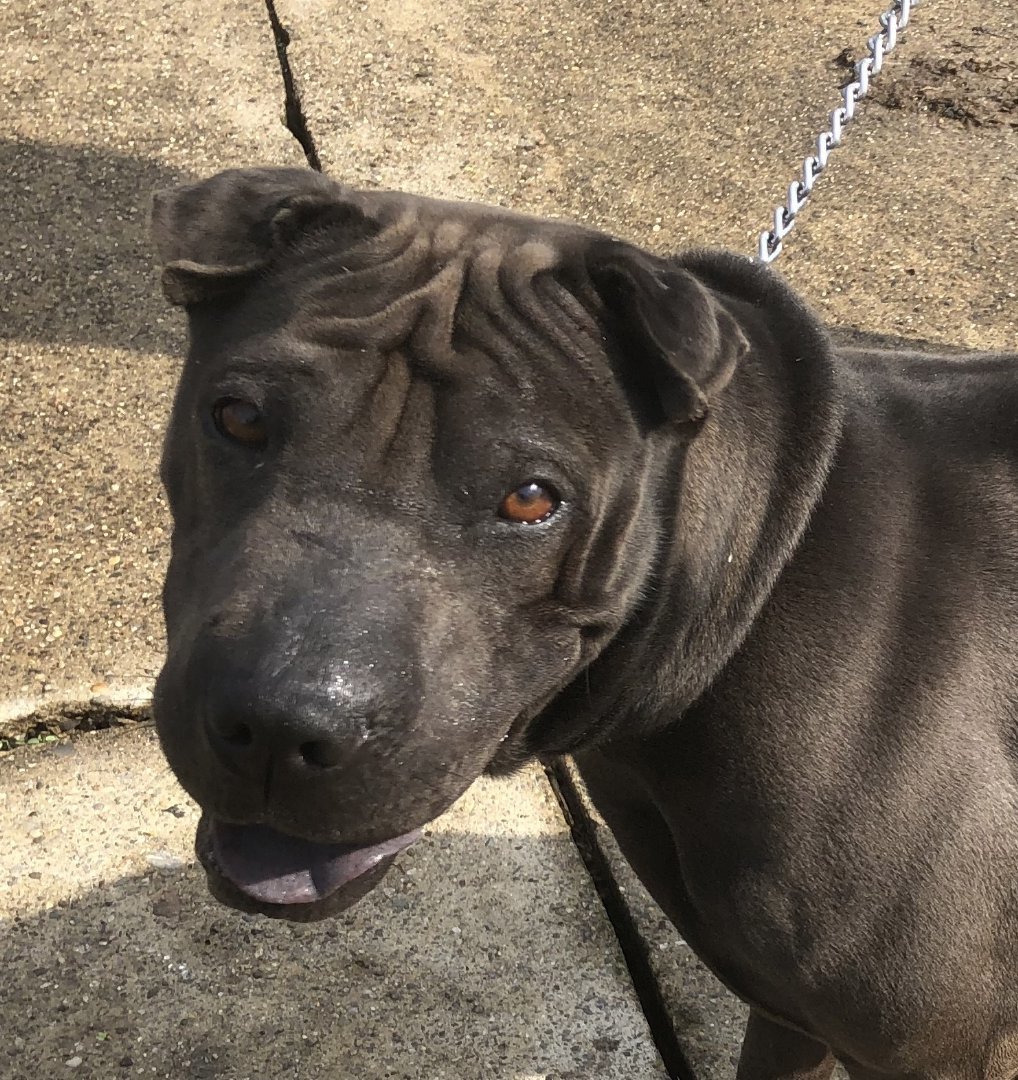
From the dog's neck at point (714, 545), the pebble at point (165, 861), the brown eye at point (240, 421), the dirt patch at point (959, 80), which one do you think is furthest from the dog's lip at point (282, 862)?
the dirt patch at point (959, 80)

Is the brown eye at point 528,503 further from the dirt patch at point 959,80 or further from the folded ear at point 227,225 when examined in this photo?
the dirt patch at point 959,80

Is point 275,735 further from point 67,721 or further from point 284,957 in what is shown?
point 67,721

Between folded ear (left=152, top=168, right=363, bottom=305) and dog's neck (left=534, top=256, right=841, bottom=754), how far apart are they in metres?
0.81

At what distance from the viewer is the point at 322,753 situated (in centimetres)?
207

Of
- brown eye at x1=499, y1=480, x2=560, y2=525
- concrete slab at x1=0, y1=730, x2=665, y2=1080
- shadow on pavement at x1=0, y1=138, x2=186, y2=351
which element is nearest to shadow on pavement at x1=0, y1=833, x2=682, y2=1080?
concrete slab at x1=0, y1=730, x2=665, y2=1080

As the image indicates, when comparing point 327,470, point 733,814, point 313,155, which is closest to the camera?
point 327,470

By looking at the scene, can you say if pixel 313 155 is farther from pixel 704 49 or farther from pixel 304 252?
pixel 304 252

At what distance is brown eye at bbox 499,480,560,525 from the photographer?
229cm

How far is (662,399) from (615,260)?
267 millimetres

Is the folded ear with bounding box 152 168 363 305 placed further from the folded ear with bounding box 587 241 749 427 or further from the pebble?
the pebble

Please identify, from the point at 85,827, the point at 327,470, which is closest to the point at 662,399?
the point at 327,470

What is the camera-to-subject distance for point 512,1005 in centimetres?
355

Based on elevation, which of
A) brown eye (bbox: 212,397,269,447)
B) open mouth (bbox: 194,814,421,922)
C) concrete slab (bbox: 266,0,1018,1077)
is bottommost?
concrete slab (bbox: 266,0,1018,1077)

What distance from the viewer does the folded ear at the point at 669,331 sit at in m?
2.37
